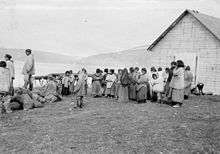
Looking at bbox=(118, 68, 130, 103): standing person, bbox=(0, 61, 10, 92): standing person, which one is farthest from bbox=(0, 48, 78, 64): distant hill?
bbox=(0, 61, 10, 92): standing person

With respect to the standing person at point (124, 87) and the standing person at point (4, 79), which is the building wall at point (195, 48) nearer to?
the standing person at point (124, 87)

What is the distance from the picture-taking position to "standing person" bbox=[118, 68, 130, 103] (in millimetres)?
15680

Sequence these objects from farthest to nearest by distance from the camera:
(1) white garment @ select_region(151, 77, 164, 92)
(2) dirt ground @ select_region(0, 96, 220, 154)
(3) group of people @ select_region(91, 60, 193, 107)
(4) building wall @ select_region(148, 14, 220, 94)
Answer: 1. (4) building wall @ select_region(148, 14, 220, 94)
2. (1) white garment @ select_region(151, 77, 164, 92)
3. (3) group of people @ select_region(91, 60, 193, 107)
4. (2) dirt ground @ select_region(0, 96, 220, 154)

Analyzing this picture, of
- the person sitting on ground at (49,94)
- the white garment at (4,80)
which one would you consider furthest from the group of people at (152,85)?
the white garment at (4,80)

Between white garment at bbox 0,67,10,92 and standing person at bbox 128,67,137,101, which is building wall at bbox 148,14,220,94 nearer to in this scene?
standing person at bbox 128,67,137,101

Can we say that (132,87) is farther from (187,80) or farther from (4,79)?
(4,79)

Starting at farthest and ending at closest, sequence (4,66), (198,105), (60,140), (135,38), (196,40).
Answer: (135,38) < (196,40) < (198,105) < (4,66) < (60,140)

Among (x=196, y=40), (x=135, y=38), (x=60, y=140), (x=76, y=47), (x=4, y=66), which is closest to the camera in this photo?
(x=60, y=140)

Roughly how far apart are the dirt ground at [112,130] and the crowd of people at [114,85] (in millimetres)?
823

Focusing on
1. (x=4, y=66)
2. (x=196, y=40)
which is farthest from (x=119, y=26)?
(x=4, y=66)

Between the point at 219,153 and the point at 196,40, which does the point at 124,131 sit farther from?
the point at 196,40

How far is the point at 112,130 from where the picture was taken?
400 inches

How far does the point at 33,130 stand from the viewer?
1024 cm

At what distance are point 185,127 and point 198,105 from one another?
16.8ft
